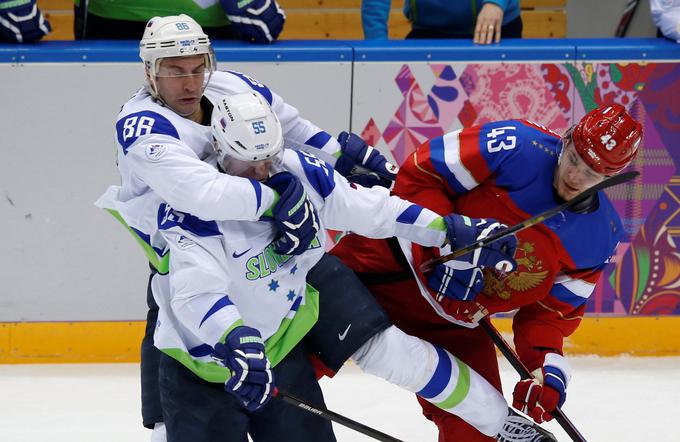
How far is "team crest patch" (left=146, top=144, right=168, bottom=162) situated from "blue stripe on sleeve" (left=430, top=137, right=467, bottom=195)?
0.72 m

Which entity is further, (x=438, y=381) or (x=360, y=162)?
(x=360, y=162)

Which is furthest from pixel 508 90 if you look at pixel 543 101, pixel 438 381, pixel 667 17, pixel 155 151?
pixel 155 151

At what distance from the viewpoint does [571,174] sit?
2709 millimetres

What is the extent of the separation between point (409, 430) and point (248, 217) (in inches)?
58.0

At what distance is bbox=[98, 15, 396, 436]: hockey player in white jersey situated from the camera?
7.97 feet

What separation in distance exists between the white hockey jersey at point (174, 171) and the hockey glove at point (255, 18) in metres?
1.20

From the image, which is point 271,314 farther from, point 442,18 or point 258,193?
point 442,18

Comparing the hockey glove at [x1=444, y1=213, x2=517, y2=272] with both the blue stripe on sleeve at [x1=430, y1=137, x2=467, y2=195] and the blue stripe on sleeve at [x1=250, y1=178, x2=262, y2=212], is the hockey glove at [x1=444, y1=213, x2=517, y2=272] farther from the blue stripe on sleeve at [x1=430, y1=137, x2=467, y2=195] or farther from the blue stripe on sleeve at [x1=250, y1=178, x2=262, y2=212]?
the blue stripe on sleeve at [x1=250, y1=178, x2=262, y2=212]

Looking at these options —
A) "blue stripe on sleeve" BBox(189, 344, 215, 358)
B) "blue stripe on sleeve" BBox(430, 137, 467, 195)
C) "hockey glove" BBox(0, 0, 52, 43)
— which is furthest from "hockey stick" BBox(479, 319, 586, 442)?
"hockey glove" BBox(0, 0, 52, 43)

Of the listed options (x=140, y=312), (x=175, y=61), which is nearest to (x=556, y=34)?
(x=140, y=312)

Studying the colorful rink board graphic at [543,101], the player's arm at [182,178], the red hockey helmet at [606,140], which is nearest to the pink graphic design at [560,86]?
the colorful rink board graphic at [543,101]

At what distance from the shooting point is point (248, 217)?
2445 millimetres

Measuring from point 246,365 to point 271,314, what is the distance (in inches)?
10.5

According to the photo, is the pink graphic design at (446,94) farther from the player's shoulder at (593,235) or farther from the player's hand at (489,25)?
the player's shoulder at (593,235)
